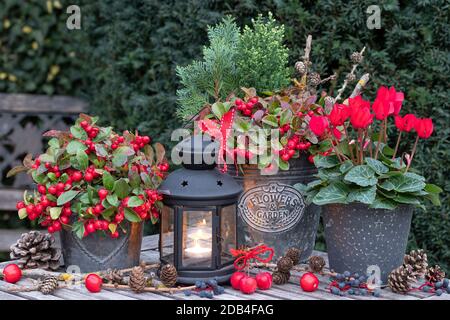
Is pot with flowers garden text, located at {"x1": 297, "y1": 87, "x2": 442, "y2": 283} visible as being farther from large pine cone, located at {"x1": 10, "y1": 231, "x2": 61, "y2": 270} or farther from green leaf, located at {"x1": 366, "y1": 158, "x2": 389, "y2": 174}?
large pine cone, located at {"x1": 10, "y1": 231, "x2": 61, "y2": 270}

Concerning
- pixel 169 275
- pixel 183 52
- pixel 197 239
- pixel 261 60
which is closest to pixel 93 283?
pixel 169 275

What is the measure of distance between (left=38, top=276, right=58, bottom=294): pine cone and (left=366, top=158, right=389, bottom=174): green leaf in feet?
3.03

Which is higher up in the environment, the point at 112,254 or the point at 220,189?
the point at 220,189

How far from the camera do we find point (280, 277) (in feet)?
6.91

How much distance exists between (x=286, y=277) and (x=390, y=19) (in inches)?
51.5

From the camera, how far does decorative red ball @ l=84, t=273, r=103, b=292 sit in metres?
2.00

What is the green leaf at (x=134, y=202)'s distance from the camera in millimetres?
2033

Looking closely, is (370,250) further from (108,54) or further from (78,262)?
(108,54)

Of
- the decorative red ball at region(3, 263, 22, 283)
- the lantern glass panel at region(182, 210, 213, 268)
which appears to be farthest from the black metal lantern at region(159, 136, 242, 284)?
the decorative red ball at region(3, 263, 22, 283)

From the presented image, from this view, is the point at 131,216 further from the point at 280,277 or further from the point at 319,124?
the point at 319,124

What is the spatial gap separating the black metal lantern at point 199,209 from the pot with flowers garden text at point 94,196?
9 cm

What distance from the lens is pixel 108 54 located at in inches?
160
